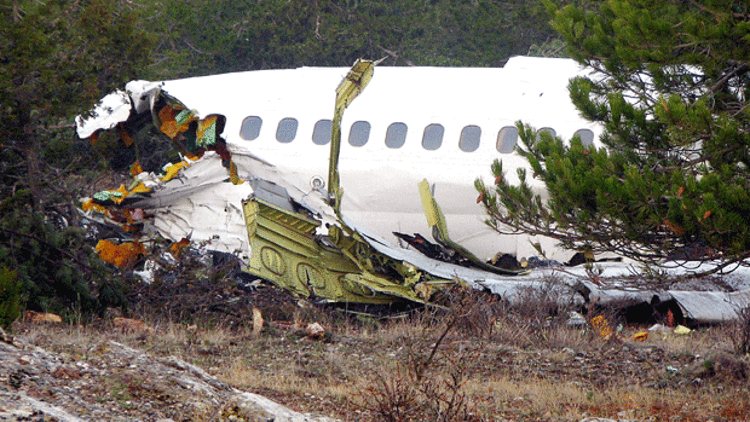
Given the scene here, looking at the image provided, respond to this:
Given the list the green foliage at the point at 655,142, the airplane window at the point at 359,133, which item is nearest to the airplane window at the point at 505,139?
the airplane window at the point at 359,133

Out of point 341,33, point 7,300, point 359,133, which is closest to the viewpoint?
point 7,300

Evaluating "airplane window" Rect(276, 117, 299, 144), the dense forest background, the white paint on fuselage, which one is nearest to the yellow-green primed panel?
the white paint on fuselage

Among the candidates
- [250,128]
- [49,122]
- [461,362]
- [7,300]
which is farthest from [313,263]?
[7,300]

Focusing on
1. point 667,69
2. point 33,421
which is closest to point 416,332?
point 667,69

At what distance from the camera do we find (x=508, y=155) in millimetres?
13508

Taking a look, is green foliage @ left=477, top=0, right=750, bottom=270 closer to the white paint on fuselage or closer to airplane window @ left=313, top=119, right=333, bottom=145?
the white paint on fuselage

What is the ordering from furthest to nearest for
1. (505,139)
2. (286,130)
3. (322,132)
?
(286,130), (322,132), (505,139)

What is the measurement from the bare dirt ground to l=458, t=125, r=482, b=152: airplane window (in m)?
3.28

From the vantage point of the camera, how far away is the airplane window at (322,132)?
14320 mm

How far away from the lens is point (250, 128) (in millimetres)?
14844

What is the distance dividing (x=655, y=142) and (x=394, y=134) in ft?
22.6

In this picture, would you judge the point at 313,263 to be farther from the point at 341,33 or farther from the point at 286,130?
the point at 341,33

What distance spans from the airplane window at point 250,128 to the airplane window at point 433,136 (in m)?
3.09

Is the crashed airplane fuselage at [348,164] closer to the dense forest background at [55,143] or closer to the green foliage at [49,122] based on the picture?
the dense forest background at [55,143]
